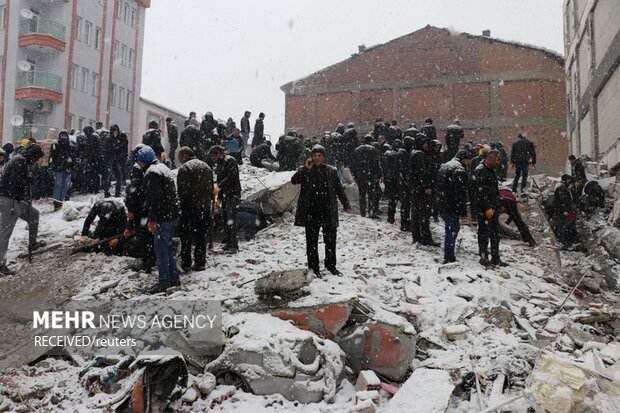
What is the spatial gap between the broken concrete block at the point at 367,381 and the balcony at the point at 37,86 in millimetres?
25909

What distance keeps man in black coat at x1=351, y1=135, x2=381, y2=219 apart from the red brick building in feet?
60.1

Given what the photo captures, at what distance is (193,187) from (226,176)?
1.07m

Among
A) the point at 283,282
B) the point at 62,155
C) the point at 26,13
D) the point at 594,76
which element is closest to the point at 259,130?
the point at 62,155

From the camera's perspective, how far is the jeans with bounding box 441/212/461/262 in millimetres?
7340

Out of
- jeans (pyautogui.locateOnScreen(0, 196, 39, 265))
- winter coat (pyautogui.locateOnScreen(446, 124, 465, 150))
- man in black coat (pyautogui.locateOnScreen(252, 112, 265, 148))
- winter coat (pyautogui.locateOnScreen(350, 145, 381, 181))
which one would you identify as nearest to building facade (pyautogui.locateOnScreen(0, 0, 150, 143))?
man in black coat (pyautogui.locateOnScreen(252, 112, 265, 148))

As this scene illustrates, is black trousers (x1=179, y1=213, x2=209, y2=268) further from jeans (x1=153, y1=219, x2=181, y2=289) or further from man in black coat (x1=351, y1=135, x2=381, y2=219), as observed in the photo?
man in black coat (x1=351, y1=135, x2=381, y2=219)

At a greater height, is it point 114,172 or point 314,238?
point 114,172

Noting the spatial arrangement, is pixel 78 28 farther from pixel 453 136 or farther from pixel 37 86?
pixel 453 136


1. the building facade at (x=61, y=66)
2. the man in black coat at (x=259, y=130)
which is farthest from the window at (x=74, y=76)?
the man in black coat at (x=259, y=130)

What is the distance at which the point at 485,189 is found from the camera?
23.4 ft

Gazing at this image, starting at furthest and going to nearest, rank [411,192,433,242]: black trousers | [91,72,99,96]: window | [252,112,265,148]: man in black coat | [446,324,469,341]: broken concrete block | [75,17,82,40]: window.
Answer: [91,72,99,96]: window
[75,17,82,40]: window
[252,112,265,148]: man in black coat
[411,192,433,242]: black trousers
[446,324,469,341]: broken concrete block

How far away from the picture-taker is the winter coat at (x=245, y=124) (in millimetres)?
17428

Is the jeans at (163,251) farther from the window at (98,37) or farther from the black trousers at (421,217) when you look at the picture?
the window at (98,37)

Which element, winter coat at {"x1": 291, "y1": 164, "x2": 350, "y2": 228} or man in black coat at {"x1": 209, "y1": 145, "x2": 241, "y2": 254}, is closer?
winter coat at {"x1": 291, "y1": 164, "x2": 350, "y2": 228}
